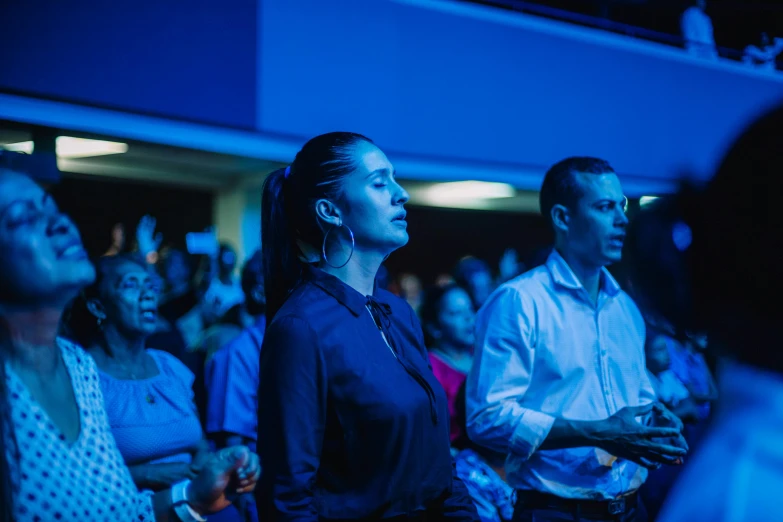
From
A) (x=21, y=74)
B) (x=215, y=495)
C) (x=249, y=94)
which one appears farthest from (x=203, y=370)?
(x=249, y=94)

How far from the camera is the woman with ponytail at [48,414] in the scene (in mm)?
1251

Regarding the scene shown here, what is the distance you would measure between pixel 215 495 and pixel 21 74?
4.31 meters

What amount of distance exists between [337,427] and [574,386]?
0.84 meters

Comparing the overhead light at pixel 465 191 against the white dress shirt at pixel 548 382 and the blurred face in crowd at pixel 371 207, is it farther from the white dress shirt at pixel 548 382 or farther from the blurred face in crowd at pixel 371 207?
the blurred face in crowd at pixel 371 207

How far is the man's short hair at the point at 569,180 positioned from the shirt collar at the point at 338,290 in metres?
0.92

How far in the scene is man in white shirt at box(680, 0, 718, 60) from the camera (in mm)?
8648

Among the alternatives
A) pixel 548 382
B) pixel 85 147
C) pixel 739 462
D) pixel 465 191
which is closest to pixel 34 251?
pixel 739 462

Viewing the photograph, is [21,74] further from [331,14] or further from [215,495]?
[215,495]

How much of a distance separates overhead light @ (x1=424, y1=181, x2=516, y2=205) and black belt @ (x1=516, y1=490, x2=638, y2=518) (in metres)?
5.69

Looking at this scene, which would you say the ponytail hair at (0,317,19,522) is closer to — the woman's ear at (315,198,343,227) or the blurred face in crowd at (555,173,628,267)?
the woman's ear at (315,198,343,227)

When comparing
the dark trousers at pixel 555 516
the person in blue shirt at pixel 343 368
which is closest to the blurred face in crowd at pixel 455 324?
the dark trousers at pixel 555 516

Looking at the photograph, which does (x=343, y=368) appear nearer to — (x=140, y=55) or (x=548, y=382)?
(x=548, y=382)

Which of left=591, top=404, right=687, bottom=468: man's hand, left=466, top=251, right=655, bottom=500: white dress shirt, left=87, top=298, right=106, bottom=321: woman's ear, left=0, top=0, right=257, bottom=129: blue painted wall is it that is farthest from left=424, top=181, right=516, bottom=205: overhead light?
left=591, top=404, right=687, bottom=468: man's hand

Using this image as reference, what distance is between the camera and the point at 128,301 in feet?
9.59
